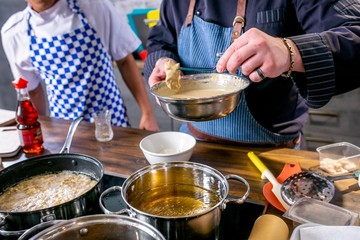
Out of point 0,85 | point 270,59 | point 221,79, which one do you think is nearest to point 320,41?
point 270,59

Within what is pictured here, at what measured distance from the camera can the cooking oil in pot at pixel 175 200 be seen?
0.85m

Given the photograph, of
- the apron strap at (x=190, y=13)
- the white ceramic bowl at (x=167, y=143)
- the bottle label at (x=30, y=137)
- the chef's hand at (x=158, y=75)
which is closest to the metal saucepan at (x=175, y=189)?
the white ceramic bowl at (x=167, y=143)

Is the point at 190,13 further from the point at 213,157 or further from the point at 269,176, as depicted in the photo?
the point at 269,176

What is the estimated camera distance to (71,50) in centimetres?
187

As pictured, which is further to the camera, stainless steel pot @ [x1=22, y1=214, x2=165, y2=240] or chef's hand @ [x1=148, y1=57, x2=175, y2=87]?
chef's hand @ [x1=148, y1=57, x2=175, y2=87]

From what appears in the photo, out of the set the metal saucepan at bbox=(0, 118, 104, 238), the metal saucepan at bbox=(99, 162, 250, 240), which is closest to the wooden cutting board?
the metal saucepan at bbox=(0, 118, 104, 238)

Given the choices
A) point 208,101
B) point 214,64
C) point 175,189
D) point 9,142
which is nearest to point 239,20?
point 214,64

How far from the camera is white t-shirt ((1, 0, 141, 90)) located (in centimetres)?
186

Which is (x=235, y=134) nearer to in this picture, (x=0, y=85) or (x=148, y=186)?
(x=148, y=186)

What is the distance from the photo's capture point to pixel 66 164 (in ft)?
3.54

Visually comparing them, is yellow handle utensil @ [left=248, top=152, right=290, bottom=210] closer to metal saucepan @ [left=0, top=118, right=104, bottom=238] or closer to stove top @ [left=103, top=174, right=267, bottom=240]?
stove top @ [left=103, top=174, right=267, bottom=240]

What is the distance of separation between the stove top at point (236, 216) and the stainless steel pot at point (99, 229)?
213mm

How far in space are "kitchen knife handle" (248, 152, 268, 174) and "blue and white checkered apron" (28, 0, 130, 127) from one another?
1.07 m

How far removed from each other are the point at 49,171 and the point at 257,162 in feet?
2.04
